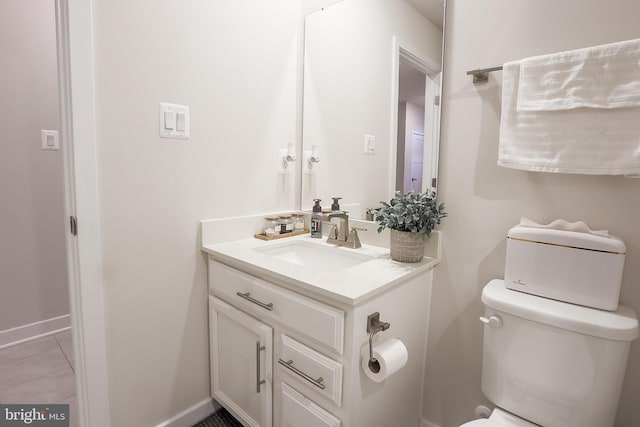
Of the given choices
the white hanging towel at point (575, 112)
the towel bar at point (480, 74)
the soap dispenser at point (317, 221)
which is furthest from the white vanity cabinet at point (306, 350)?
the towel bar at point (480, 74)

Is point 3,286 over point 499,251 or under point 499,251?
under

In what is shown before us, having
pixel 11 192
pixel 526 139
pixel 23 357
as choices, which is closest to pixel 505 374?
pixel 526 139

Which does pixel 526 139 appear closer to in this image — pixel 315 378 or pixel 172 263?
pixel 315 378

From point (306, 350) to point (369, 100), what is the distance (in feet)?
3.58

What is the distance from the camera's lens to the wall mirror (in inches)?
51.9

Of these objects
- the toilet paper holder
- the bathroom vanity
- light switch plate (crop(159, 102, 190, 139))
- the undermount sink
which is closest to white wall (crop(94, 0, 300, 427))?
light switch plate (crop(159, 102, 190, 139))

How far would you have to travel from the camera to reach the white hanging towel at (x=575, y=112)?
0.89 m

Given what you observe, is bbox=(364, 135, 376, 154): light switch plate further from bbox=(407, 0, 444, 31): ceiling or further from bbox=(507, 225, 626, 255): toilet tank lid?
bbox=(507, 225, 626, 255): toilet tank lid

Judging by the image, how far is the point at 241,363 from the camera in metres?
1.34

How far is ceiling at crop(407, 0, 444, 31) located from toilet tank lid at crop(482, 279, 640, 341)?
980mm

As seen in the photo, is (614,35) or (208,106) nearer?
(614,35)

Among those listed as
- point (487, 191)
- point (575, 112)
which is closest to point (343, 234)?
point (487, 191)

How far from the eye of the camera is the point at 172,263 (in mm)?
1381

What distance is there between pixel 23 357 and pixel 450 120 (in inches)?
105
